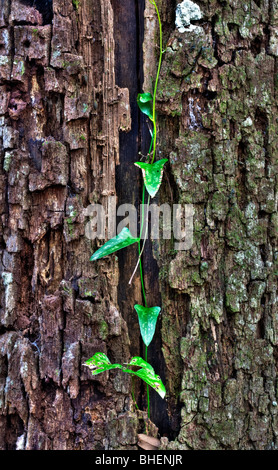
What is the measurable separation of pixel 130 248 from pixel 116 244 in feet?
0.48

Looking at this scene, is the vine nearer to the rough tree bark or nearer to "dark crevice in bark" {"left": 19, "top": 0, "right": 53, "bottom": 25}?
the rough tree bark

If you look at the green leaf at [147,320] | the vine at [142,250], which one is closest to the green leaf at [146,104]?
the vine at [142,250]

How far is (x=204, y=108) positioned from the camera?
159 cm

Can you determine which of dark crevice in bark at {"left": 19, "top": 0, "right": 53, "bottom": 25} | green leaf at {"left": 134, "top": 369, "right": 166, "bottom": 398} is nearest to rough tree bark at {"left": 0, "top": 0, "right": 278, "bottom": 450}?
dark crevice in bark at {"left": 19, "top": 0, "right": 53, "bottom": 25}

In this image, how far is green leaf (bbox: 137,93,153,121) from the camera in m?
1.58

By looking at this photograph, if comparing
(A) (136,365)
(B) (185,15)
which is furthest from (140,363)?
(B) (185,15)

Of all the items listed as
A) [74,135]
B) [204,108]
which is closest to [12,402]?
[74,135]

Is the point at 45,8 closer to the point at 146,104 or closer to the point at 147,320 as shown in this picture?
the point at 146,104

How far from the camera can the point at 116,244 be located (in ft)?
4.89

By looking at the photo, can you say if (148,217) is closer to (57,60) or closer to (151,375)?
(151,375)

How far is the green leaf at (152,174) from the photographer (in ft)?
4.95

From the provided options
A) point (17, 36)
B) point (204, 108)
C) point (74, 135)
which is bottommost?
point (74, 135)

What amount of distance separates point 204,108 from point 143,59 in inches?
13.7
